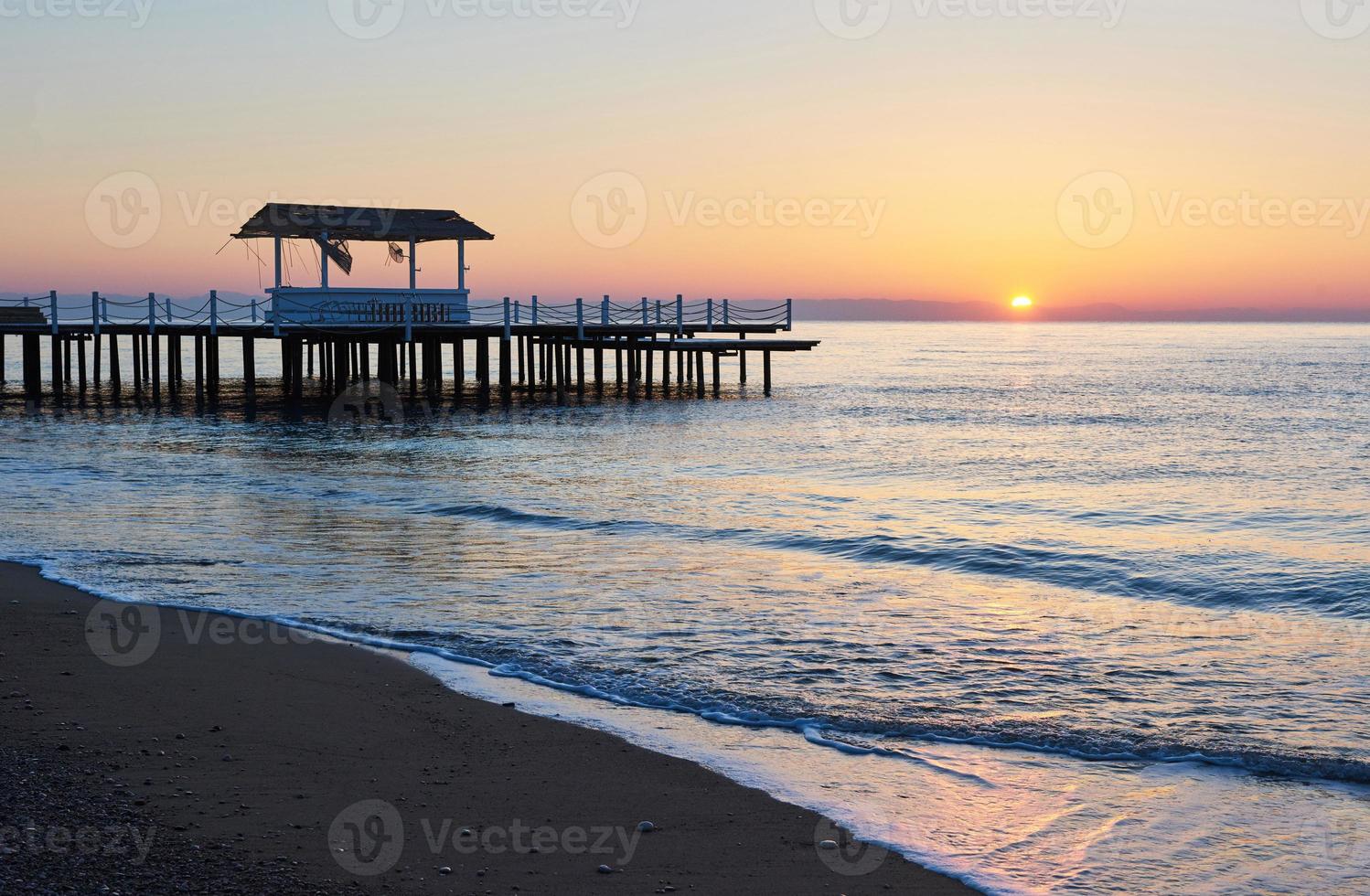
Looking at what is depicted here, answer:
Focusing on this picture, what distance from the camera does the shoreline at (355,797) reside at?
4875 millimetres

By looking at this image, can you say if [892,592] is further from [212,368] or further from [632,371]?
[632,371]

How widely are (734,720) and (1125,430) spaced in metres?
27.2

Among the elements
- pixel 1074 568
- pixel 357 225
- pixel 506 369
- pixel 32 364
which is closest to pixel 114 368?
pixel 32 364

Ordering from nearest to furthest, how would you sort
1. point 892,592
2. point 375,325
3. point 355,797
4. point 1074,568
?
1. point 355,797
2. point 892,592
3. point 1074,568
4. point 375,325

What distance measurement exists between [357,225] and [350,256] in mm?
1504

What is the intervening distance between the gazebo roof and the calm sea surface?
34.5ft

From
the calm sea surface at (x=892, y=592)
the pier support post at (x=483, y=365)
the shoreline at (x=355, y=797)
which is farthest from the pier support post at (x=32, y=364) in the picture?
the shoreline at (x=355, y=797)

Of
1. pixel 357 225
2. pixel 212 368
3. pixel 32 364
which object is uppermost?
pixel 357 225

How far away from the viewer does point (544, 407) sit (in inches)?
1473

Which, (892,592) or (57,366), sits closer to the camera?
(892,592)

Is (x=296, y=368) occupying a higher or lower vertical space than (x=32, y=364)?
lower

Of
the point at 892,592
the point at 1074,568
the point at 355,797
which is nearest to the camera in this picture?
the point at 355,797

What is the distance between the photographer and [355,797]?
18.7 ft

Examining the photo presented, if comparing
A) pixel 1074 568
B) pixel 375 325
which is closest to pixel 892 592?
pixel 1074 568
